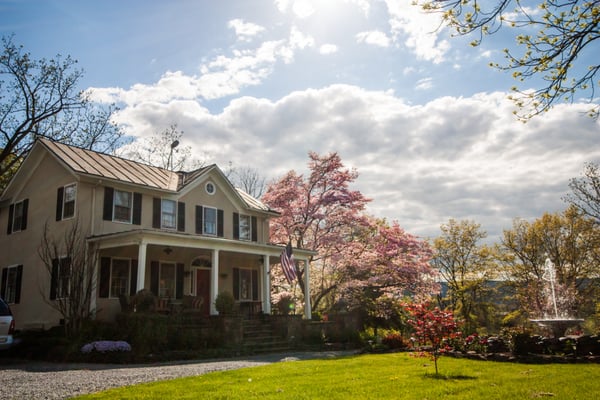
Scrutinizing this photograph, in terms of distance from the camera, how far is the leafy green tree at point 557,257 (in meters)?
27.8

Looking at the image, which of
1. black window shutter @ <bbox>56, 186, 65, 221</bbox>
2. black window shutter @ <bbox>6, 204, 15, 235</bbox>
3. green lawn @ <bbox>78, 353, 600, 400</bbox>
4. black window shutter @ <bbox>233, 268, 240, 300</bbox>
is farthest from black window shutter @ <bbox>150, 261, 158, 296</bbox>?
green lawn @ <bbox>78, 353, 600, 400</bbox>

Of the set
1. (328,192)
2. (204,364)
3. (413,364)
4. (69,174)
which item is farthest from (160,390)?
(328,192)

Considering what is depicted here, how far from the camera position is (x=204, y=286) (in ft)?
65.3

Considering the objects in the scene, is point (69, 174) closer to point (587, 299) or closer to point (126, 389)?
point (126, 389)

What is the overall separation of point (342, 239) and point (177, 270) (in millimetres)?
8496

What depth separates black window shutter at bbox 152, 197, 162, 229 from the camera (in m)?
18.2

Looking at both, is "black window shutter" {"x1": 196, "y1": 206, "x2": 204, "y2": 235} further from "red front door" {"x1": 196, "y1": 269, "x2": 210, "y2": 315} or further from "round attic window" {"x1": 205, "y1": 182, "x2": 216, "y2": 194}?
"red front door" {"x1": 196, "y1": 269, "x2": 210, "y2": 315}

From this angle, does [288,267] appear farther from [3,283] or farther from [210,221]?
[3,283]

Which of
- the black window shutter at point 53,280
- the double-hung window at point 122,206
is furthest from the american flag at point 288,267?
the black window shutter at point 53,280

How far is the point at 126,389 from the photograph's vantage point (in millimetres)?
7523

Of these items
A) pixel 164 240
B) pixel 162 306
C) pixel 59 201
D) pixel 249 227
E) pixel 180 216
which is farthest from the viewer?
pixel 249 227

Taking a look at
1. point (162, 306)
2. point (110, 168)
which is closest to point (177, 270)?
point (162, 306)

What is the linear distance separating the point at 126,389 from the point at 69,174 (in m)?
12.0

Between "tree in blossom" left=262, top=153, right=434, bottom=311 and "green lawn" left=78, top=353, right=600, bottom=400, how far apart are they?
12.5 metres
